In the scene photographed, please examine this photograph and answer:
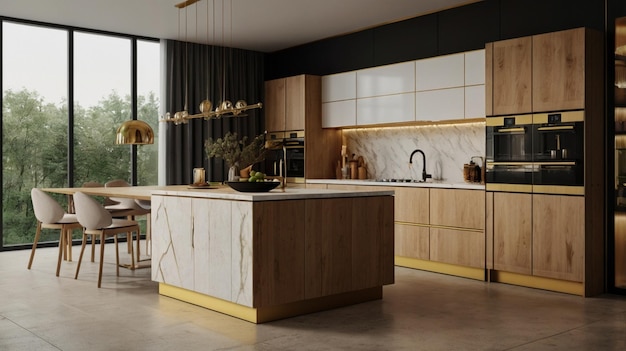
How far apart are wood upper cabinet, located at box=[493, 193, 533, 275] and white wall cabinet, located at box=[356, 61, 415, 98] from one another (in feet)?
5.91

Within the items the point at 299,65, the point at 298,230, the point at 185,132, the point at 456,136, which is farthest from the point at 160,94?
the point at 298,230

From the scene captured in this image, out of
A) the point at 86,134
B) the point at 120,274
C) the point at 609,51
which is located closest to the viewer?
the point at 609,51

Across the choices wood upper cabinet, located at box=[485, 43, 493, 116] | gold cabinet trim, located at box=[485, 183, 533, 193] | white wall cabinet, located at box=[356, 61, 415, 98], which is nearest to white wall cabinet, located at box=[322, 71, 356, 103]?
white wall cabinet, located at box=[356, 61, 415, 98]

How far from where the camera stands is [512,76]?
5.47m

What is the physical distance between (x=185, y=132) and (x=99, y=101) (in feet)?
3.71

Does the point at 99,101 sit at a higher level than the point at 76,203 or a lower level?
higher

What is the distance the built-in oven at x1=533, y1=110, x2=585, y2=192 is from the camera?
503cm

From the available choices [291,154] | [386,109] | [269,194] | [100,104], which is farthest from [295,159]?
[269,194]

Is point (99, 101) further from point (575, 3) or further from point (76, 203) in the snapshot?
point (575, 3)

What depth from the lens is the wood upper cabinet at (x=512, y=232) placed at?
5359 millimetres

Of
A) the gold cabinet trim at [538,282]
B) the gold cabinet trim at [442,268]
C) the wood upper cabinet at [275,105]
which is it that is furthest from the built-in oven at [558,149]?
the wood upper cabinet at [275,105]

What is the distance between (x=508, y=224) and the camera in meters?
5.49

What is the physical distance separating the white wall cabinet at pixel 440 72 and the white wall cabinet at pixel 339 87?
990 mm

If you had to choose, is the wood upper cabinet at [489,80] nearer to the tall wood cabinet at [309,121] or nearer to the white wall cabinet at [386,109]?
the white wall cabinet at [386,109]
